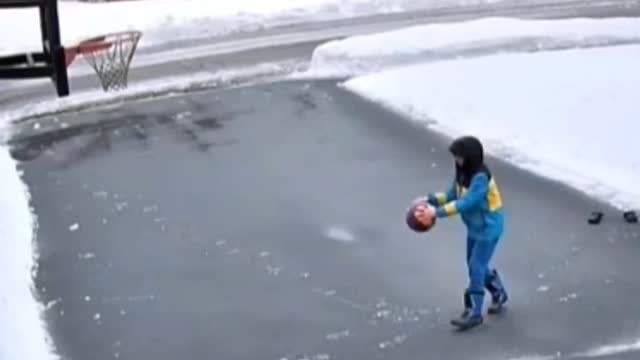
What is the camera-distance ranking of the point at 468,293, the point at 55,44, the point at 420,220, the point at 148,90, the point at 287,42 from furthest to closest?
the point at 287,42 → the point at 148,90 → the point at 55,44 → the point at 468,293 → the point at 420,220

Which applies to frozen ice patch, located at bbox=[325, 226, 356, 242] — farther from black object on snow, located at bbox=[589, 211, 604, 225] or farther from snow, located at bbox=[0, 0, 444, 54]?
snow, located at bbox=[0, 0, 444, 54]

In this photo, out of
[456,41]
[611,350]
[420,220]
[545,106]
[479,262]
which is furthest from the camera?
[456,41]

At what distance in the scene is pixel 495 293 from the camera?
9.31 m

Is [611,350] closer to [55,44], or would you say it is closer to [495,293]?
[495,293]

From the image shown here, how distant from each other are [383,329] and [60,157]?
303 inches

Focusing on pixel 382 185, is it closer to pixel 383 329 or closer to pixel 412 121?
pixel 412 121

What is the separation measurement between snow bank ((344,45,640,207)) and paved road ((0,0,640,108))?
8.97 ft

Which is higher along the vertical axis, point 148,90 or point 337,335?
point 337,335

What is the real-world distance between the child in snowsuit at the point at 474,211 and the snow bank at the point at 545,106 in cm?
341

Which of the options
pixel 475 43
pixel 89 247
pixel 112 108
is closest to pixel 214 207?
pixel 89 247

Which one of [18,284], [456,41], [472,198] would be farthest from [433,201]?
[456,41]

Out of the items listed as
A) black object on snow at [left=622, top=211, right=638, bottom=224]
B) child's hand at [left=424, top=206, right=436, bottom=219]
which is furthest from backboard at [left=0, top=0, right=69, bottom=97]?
black object on snow at [left=622, top=211, right=638, bottom=224]

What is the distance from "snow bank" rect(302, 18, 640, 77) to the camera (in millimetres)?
21594

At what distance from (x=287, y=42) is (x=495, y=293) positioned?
1669 cm
